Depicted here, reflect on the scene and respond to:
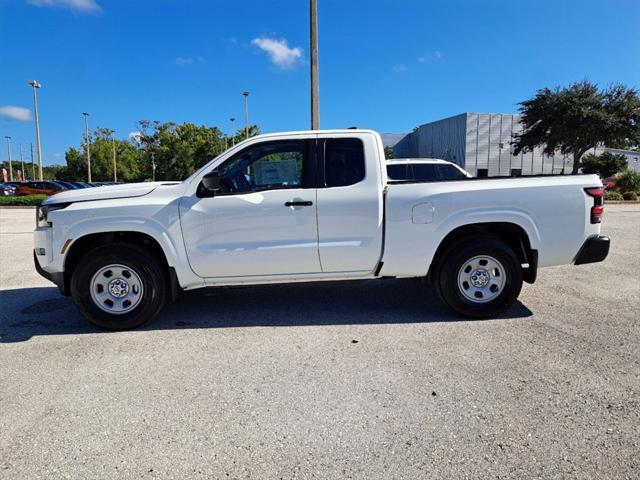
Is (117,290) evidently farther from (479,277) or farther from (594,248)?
(594,248)

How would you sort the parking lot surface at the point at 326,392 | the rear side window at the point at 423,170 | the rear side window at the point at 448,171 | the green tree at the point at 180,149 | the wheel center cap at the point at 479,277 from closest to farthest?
the parking lot surface at the point at 326,392
the wheel center cap at the point at 479,277
the rear side window at the point at 423,170
the rear side window at the point at 448,171
the green tree at the point at 180,149

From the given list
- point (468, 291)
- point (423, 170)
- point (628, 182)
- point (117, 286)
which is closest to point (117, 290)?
point (117, 286)

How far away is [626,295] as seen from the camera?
17.9ft

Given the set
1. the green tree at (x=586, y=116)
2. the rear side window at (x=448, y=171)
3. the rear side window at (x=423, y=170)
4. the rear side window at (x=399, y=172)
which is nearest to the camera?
the rear side window at (x=399, y=172)

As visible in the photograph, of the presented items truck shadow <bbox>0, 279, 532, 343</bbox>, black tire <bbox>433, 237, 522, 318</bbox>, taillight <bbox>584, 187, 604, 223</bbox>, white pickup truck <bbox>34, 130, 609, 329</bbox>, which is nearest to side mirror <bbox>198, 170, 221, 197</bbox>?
white pickup truck <bbox>34, 130, 609, 329</bbox>

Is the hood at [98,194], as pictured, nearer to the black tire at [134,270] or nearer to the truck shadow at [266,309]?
the black tire at [134,270]

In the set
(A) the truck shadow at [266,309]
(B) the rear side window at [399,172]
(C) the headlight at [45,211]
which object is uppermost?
(B) the rear side window at [399,172]

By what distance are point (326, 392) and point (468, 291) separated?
2.15m

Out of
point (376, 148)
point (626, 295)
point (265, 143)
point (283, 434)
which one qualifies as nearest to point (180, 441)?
point (283, 434)

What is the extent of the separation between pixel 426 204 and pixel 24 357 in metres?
3.97

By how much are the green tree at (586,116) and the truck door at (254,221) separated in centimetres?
3153

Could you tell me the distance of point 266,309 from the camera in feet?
16.6

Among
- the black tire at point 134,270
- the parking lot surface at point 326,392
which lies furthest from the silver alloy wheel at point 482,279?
the black tire at point 134,270

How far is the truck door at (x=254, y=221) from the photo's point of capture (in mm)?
4336
